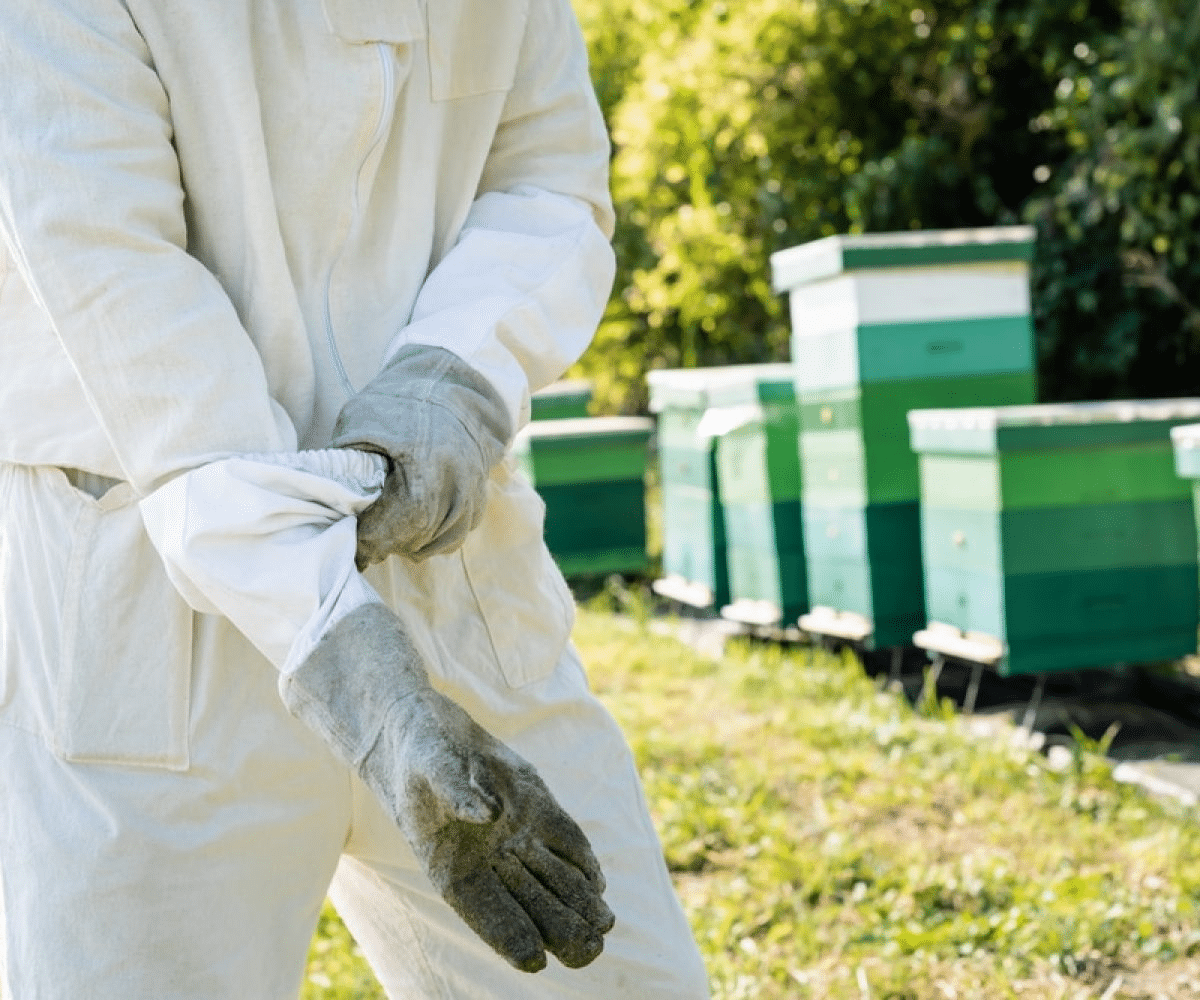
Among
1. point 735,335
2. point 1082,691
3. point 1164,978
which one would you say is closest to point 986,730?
point 1082,691

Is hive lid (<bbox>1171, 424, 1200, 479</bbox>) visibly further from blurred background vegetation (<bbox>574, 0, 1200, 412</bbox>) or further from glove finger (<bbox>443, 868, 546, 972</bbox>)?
blurred background vegetation (<bbox>574, 0, 1200, 412</bbox>)

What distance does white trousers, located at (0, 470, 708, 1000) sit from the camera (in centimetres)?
107

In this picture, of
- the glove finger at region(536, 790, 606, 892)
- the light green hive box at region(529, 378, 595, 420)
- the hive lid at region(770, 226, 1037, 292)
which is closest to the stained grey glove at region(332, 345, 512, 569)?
the glove finger at region(536, 790, 606, 892)

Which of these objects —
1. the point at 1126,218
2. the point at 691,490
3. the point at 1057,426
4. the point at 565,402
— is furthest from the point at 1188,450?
the point at 565,402

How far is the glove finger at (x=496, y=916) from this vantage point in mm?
917

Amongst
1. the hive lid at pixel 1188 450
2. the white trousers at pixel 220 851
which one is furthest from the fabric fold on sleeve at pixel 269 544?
the hive lid at pixel 1188 450

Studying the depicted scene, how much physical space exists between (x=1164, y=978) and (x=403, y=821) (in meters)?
1.84

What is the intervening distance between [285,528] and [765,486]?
3.72 meters

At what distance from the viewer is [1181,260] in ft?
19.7

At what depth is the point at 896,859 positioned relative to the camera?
9.62ft

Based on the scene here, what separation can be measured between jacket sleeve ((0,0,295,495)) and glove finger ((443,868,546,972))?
0.32 meters

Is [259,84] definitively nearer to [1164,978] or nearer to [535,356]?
[535,356]

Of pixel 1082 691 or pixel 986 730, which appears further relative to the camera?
pixel 1082 691

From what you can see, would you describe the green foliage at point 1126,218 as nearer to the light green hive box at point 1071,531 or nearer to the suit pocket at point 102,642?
the light green hive box at point 1071,531
